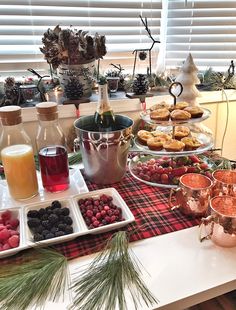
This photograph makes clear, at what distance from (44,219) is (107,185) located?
28cm

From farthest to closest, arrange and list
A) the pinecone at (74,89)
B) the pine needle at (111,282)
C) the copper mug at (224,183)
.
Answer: the pinecone at (74,89), the copper mug at (224,183), the pine needle at (111,282)

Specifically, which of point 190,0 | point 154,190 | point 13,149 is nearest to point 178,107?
point 154,190

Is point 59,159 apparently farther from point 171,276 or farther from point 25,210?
point 171,276

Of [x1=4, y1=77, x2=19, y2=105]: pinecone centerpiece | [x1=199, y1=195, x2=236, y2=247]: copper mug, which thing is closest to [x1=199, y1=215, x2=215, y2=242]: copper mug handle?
[x1=199, y1=195, x2=236, y2=247]: copper mug

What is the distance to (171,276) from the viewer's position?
1.93 feet

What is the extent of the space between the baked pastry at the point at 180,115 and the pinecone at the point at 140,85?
0.47 metres

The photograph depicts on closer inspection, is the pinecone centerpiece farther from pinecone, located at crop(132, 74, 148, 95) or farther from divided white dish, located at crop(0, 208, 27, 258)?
divided white dish, located at crop(0, 208, 27, 258)

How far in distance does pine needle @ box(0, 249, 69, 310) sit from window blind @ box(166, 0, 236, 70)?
1.38 metres

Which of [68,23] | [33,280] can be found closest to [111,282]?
[33,280]

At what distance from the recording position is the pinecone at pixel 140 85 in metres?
1.39

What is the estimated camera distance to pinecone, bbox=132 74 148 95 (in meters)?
1.39

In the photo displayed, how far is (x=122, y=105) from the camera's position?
4.57 feet

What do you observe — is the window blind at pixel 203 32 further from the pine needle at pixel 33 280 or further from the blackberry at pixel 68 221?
the pine needle at pixel 33 280

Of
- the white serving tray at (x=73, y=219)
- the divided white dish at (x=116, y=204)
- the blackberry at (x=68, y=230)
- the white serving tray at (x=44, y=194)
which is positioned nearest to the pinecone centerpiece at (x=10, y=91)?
the white serving tray at (x=44, y=194)
